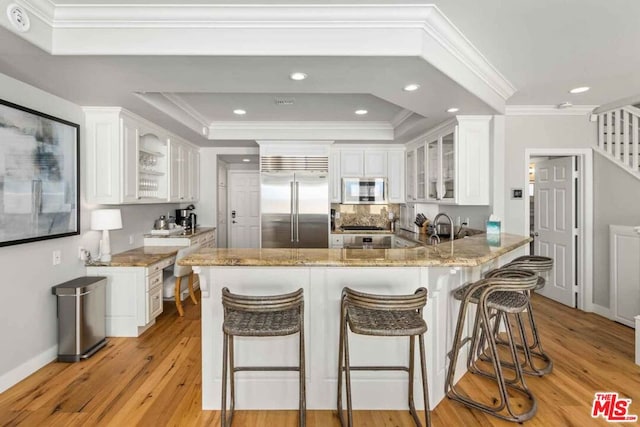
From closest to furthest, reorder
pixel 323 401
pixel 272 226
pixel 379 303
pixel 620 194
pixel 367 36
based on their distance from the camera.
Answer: pixel 379 303, pixel 367 36, pixel 323 401, pixel 620 194, pixel 272 226

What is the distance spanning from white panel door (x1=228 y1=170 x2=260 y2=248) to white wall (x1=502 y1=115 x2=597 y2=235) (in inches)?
192

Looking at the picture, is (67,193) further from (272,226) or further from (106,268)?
(272,226)

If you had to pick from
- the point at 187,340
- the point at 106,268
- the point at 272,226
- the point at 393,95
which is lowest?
the point at 187,340

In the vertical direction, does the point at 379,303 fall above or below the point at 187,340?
above

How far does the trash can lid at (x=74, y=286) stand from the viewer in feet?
9.36

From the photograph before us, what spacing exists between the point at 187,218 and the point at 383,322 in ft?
13.9

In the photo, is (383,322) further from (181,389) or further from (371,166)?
(371,166)

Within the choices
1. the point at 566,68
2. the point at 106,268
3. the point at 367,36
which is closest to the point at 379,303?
the point at 367,36

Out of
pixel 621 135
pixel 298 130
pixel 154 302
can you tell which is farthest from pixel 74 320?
pixel 621 135

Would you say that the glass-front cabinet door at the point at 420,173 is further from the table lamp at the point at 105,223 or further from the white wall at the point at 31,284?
the white wall at the point at 31,284

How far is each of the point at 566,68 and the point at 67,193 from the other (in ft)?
15.0

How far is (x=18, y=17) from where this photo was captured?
6.16 feet

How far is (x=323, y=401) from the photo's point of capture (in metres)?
2.22

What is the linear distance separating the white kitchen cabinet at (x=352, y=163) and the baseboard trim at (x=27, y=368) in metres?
4.15
